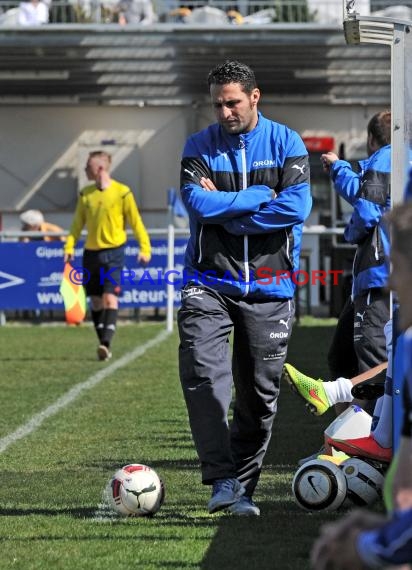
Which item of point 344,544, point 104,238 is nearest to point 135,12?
point 104,238

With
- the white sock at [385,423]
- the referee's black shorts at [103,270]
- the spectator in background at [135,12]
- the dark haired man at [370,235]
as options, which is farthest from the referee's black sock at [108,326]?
the spectator in background at [135,12]

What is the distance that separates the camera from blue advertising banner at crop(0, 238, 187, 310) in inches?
809

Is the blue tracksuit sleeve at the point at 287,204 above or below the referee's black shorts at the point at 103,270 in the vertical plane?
above

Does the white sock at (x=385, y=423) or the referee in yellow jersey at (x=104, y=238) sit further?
the referee in yellow jersey at (x=104, y=238)

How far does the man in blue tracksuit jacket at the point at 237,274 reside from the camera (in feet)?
20.2

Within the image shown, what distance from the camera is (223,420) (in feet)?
20.2

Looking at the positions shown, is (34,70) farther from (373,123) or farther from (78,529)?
(78,529)

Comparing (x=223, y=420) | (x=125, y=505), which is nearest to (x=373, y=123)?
(x=223, y=420)

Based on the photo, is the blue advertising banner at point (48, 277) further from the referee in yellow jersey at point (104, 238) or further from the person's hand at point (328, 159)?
the person's hand at point (328, 159)

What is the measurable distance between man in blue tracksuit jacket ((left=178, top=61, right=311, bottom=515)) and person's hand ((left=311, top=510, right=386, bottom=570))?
3283 mm

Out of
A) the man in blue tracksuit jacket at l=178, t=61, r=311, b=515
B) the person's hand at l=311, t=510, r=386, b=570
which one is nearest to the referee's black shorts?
the man in blue tracksuit jacket at l=178, t=61, r=311, b=515

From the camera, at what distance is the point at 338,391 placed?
6.89 meters

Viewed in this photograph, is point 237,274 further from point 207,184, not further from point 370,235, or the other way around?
point 370,235

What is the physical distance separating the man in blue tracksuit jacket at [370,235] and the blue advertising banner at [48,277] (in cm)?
1302
